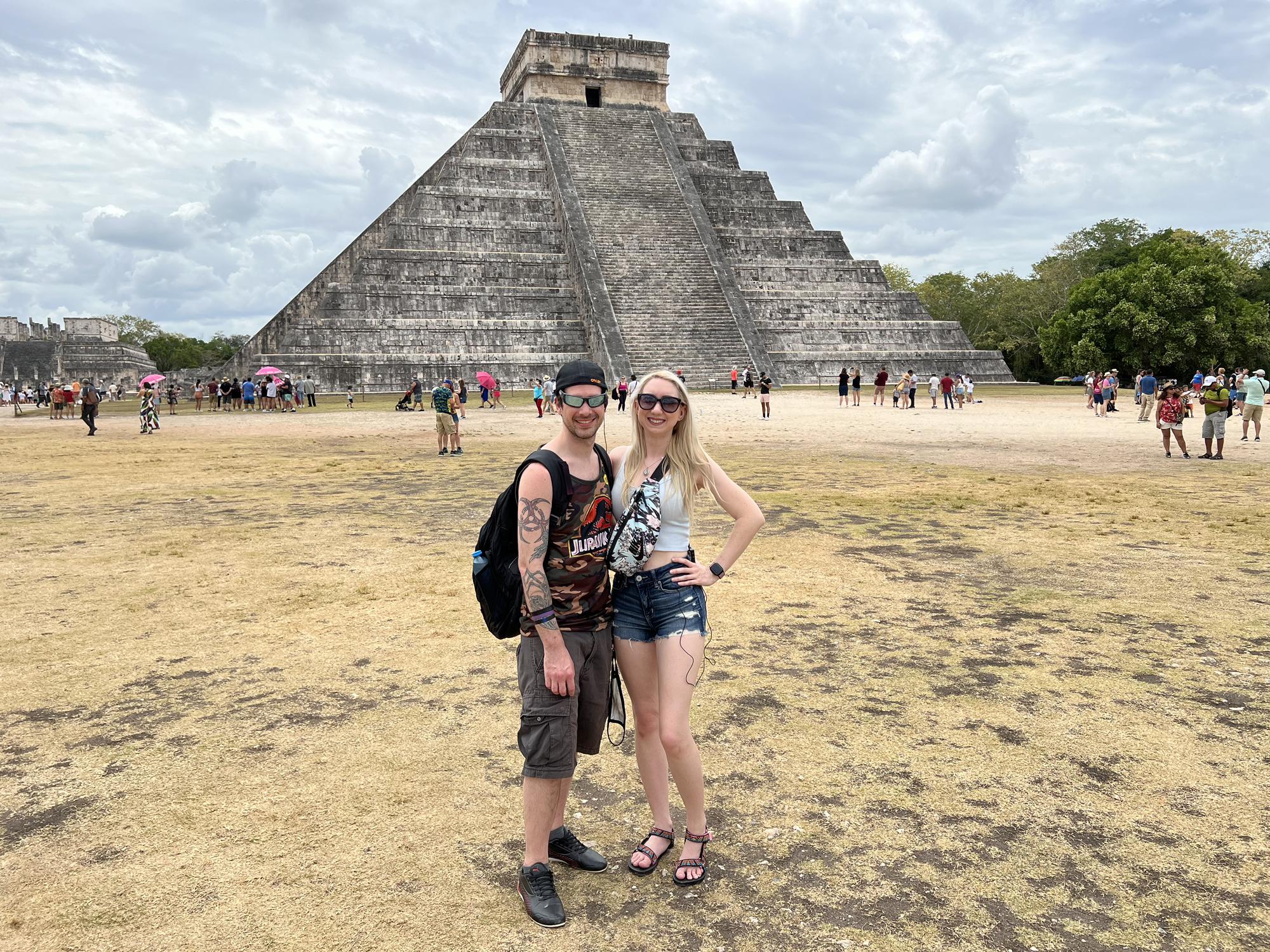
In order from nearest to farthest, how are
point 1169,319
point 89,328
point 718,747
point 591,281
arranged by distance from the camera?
point 718,747, point 591,281, point 1169,319, point 89,328

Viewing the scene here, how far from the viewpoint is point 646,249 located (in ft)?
128

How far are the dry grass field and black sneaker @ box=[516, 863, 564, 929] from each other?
0.15 ft

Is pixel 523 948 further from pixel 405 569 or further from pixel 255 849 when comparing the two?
pixel 405 569

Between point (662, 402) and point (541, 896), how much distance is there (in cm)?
165

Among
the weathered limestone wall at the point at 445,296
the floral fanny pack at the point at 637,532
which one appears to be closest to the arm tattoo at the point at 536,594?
the floral fanny pack at the point at 637,532

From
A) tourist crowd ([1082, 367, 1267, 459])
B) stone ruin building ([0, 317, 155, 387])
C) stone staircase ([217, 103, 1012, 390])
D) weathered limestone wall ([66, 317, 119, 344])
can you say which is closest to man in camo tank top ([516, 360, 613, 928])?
tourist crowd ([1082, 367, 1267, 459])

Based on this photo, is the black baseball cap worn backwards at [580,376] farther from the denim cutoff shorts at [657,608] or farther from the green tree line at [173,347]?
the green tree line at [173,347]

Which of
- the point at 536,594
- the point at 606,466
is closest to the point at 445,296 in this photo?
the point at 606,466

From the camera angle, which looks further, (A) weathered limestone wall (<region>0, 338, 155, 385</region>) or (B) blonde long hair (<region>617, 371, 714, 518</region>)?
(A) weathered limestone wall (<region>0, 338, 155, 385</region>)

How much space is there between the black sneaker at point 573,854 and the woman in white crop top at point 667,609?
0.11 metres

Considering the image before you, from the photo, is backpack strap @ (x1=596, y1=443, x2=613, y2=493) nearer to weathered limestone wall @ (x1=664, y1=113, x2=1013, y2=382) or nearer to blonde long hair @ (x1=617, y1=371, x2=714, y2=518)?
blonde long hair @ (x1=617, y1=371, x2=714, y2=518)

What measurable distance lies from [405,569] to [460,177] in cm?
3726

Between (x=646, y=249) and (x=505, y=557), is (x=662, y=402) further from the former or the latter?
(x=646, y=249)

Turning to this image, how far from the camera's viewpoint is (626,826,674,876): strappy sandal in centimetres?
321
